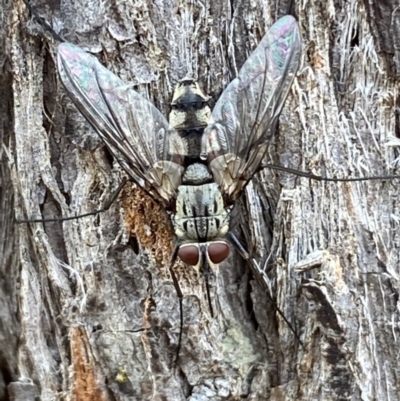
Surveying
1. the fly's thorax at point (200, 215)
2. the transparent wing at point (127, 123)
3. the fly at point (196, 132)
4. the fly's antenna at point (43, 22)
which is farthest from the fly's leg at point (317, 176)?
the fly's antenna at point (43, 22)

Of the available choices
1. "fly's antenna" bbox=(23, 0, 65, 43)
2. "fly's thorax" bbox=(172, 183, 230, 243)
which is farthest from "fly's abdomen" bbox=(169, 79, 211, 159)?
"fly's antenna" bbox=(23, 0, 65, 43)

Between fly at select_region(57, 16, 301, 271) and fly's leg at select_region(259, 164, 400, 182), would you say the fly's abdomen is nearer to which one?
fly at select_region(57, 16, 301, 271)

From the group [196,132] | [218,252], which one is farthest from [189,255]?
[196,132]

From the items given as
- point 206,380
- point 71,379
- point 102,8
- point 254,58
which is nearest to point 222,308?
point 206,380

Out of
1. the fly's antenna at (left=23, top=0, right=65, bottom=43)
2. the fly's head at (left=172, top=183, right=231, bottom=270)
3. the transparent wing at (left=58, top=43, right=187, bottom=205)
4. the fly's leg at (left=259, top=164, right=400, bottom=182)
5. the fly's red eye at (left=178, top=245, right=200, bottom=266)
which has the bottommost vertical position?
the fly's red eye at (left=178, top=245, right=200, bottom=266)

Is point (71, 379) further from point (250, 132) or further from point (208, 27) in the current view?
point (208, 27)
